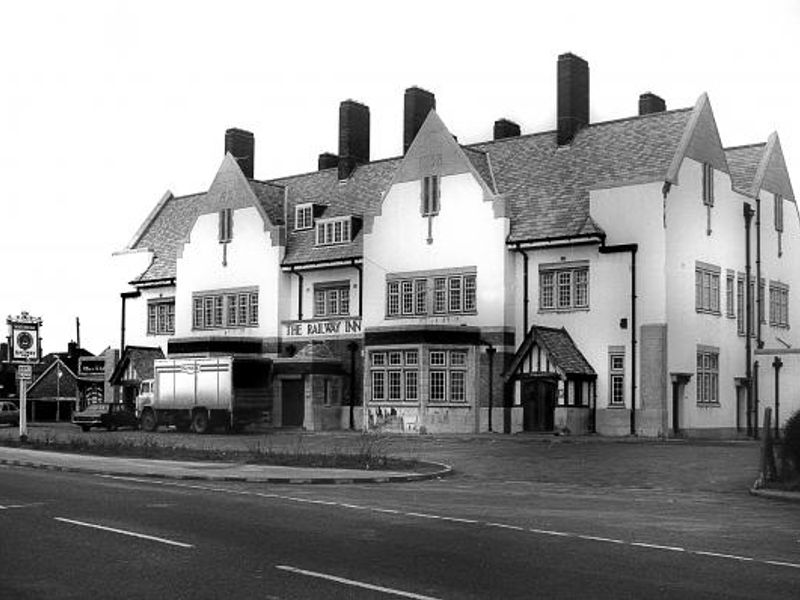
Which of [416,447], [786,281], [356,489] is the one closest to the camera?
[356,489]

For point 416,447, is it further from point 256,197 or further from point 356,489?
point 256,197

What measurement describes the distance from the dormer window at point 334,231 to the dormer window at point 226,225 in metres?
5.86

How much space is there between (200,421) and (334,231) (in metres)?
11.6

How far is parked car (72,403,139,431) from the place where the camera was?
187 ft

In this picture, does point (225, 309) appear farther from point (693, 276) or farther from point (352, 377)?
point (693, 276)

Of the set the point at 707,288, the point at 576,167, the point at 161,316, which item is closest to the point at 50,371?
the point at 161,316

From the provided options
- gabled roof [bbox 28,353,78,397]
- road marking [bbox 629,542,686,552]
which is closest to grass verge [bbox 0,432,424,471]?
road marking [bbox 629,542,686,552]

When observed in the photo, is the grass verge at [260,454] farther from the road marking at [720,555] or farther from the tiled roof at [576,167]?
the road marking at [720,555]

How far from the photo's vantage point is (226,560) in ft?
40.1

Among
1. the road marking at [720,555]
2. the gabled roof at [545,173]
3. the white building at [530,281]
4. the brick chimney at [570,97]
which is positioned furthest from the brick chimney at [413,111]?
the road marking at [720,555]

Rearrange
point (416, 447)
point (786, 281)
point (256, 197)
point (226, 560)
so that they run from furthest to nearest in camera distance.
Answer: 1. point (256, 197)
2. point (786, 281)
3. point (416, 447)
4. point (226, 560)

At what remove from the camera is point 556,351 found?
4662cm

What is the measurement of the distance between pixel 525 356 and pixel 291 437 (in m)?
10.1

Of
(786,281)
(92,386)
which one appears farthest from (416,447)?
(92,386)
